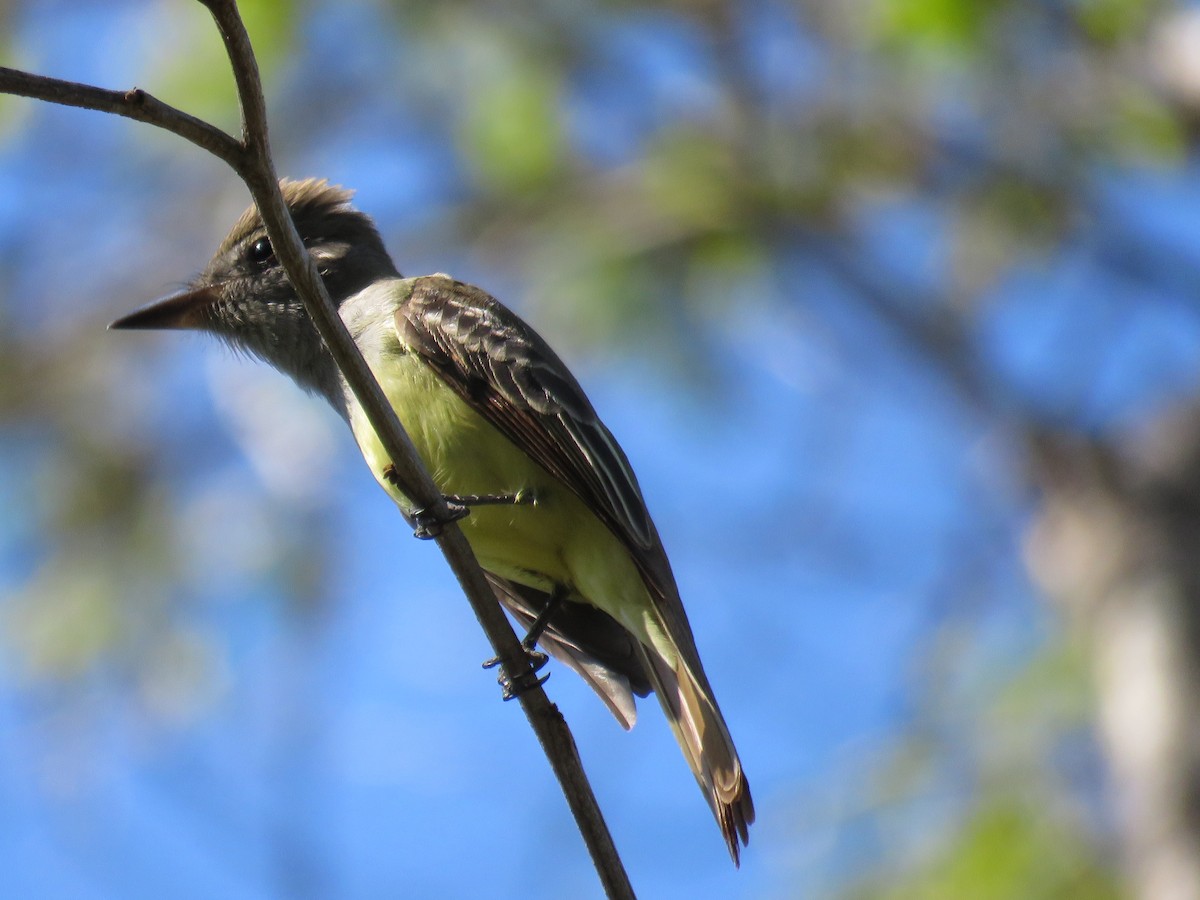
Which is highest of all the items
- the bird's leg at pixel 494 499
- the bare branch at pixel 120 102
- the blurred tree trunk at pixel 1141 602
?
the blurred tree trunk at pixel 1141 602

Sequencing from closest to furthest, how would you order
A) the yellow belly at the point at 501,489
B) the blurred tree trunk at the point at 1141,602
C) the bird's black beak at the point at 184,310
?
the yellow belly at the point at 501,489 < the bird's black beak at the point at 184,310 < the blurred tree trunk at the point at 1141,602

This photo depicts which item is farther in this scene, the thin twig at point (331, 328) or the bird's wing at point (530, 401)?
the bird's wing at point (530, 401)

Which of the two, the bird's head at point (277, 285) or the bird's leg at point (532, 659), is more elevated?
the bird's head at point (277, 285)

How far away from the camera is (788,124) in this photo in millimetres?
9078

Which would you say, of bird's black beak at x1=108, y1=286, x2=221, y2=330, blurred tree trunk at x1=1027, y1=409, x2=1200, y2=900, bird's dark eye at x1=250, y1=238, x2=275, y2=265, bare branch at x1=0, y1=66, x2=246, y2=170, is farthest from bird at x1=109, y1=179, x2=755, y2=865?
blurred tree trunk at x1=1027, y1=409, x2=1200, y2=900

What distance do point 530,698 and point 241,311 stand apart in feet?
7.32

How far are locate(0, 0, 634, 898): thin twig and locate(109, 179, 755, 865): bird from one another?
0.71m

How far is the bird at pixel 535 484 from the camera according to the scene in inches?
173

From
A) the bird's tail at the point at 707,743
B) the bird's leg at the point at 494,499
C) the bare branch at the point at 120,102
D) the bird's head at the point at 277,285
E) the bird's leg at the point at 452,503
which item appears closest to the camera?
the bare branch at the point at 120,102

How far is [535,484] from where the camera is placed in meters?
4.54

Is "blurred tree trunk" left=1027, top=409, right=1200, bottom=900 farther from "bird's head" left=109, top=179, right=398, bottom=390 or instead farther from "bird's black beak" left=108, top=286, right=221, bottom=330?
"bird's black beak" left=108, top=286, right=221, bottom=330

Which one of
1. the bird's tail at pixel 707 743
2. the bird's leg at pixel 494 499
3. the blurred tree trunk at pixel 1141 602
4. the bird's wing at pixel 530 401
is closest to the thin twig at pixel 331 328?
the bird's tail at pixel 707 743

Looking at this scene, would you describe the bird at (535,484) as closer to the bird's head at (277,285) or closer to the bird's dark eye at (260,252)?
the bird's head at (277,285)

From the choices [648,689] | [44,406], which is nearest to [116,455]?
[44,406]
